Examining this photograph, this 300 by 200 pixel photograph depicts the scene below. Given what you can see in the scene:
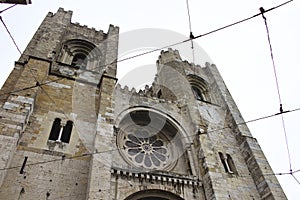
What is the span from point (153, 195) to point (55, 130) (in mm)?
4174

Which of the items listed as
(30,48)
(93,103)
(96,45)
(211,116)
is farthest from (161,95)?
(30,48)

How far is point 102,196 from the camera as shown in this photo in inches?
254

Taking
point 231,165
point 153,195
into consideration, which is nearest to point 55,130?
point 153,195

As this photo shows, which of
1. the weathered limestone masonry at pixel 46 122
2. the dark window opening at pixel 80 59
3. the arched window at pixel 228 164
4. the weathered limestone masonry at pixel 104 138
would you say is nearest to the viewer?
the weathered limestone masonry at pixel 46 122

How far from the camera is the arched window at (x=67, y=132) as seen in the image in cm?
849

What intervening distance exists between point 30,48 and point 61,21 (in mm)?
3132

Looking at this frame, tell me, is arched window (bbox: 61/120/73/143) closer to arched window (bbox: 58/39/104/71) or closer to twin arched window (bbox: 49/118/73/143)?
twin arched window (bbox: 49/118/73/143)

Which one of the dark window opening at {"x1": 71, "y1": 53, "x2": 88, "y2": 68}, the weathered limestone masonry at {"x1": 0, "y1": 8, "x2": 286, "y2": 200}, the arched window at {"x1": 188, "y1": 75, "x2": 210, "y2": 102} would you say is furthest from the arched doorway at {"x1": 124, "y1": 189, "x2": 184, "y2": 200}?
the arched window at {"x1": 188, "y1": 75, "x2": 210, "y2": 102}

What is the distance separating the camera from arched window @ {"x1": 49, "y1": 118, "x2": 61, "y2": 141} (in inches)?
331

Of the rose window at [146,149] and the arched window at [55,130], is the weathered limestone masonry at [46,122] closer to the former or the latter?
the arched window at [55,130]

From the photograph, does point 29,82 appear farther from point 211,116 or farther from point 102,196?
point 211,116

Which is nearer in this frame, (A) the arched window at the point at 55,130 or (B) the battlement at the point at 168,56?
(A) the arched window at the point at 55,130

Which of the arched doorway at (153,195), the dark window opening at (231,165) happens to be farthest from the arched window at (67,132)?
the dark window opening at (231,165)

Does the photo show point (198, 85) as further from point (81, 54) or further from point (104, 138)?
point (104, 138)
